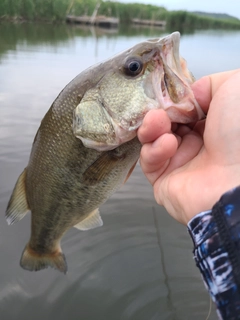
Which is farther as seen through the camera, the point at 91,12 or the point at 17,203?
the point at 91,12

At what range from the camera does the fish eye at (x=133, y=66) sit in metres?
1.47

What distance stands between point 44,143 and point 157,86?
758 mm

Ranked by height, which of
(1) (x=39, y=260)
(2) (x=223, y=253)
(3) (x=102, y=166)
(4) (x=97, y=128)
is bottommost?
(1) (x=39, y=260)

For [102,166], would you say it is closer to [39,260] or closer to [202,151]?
[202,151]

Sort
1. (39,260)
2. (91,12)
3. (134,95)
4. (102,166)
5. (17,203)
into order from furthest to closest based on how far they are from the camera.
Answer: (91,12) → (39,260) → (17,203) → (102,166) → (134,95)

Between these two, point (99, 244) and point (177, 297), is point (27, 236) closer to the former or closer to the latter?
point (99, 244)

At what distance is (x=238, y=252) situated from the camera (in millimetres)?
966

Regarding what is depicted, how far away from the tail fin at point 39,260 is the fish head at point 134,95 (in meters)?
1.21

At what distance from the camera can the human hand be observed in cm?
129

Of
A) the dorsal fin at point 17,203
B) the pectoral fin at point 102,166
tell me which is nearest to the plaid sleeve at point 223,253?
the pectoral fin at point 102,166

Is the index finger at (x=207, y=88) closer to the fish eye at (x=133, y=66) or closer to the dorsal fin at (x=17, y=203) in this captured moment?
the fish eye at (x=133, y=66)

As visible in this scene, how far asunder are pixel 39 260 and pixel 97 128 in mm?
1359

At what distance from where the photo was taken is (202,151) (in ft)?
5.06

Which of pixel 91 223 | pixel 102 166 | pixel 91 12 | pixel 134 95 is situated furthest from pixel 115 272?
pixel 91 12
